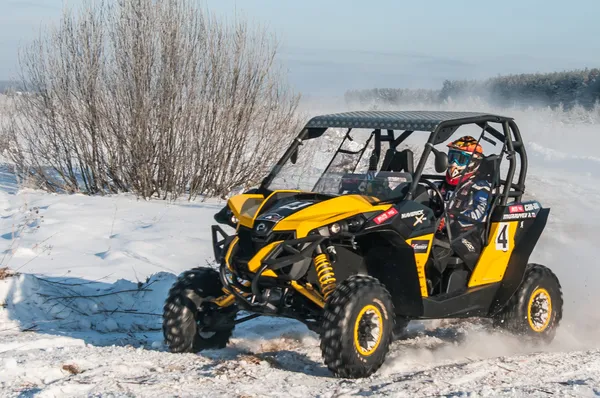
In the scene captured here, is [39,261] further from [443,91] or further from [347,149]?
[443,91]

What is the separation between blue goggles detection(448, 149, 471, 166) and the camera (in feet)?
22.6

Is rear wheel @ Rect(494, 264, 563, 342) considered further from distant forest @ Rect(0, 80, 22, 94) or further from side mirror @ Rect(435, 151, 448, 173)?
distant forest @ Rect(0, 80, 22, 94)

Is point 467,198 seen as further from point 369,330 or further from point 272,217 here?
point 272,217

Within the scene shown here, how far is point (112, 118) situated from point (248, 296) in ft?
34.5

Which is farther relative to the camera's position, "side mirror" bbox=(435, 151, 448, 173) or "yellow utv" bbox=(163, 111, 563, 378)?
"side mirror" bbox=(435, 151, 448, 173)

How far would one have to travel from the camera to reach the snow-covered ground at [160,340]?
503cm

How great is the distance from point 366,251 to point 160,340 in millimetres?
2031

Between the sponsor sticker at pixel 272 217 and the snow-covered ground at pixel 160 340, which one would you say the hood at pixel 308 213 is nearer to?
the sponsor sticker at pixel 272 217

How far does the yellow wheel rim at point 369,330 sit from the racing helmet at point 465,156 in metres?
1.87

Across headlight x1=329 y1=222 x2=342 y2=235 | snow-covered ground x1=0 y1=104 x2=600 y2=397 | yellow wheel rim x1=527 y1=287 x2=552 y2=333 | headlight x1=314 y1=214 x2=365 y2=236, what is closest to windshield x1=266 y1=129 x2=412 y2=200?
headlight x1=314 y1=214 x2=365 y2=236

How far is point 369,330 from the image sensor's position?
544cm

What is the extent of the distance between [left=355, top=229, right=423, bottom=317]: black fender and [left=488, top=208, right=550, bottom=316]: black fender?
1212mm

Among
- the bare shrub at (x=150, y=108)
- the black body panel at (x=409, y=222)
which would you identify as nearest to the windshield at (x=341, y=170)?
the black body panel at (x=409, y=222)

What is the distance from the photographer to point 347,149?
6902mm
